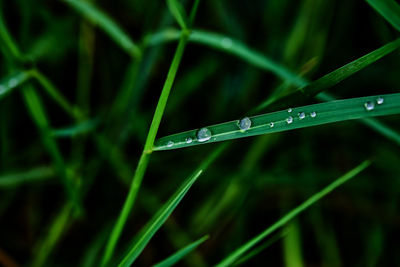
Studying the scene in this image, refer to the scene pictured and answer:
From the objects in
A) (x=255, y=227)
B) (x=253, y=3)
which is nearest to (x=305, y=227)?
(x=255, y=227)

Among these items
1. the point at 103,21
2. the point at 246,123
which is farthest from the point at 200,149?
the point at 246,123

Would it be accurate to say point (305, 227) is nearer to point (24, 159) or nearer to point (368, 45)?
point (368, 45)

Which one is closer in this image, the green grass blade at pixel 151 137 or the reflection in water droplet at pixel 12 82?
the green grass blade at pixel 151 137

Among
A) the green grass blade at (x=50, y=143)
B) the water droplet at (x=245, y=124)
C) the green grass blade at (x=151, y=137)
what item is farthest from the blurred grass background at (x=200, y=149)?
the water droplet at (x=245, y=124)

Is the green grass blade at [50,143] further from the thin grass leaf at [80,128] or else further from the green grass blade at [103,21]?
the green grass blade at [103,21]

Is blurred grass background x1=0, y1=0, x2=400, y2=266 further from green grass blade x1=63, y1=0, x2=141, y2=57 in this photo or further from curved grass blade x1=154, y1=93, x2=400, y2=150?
curved grass blade x1=154, y1=93, x2=400, y2=150

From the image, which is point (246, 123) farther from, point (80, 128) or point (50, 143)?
point (80, 128)
